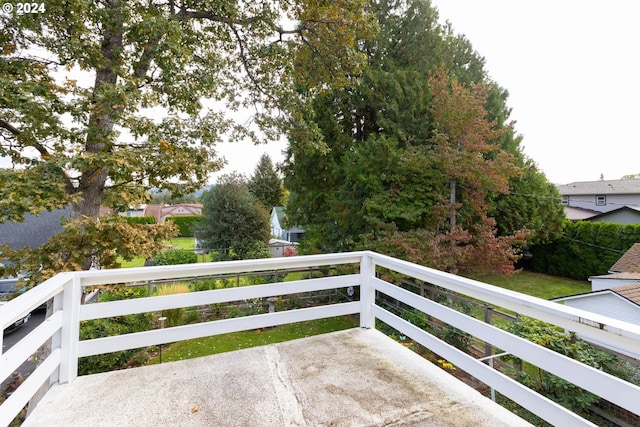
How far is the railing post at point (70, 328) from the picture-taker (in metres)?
2.03

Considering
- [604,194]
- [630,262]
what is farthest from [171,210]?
[604,194]

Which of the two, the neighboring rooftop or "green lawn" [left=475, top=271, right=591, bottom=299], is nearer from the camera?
the neighboring rooftop

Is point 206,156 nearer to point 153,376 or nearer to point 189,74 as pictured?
point 189,74

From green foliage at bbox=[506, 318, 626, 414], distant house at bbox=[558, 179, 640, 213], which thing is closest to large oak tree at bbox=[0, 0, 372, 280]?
green foliage at bbox=[506, 318, 626, 414]

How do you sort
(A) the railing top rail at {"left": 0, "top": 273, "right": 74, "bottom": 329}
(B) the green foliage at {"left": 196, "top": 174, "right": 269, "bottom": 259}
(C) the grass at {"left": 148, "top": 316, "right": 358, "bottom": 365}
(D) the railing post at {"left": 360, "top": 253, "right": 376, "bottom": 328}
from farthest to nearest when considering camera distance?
(B) the green foliage at {"left": 196, "top": 174, "right": 269, "bottom": 259} < (C) the grass at {"left": 148, "top": 316, "right": 358, "bottom": 365} < (D) the railing post at {"left": 360, "top": 253, "right": 376, "bottom": 328} < (A) the railing top rail at {"left": 0, "top": 273, "right": 74, "bottom": 329}

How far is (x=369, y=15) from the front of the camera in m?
5.55

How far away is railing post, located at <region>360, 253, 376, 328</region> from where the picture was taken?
304 centimetres

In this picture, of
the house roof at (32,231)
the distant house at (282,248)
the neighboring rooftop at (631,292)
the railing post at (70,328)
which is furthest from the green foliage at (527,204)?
the house roof at (32,231)

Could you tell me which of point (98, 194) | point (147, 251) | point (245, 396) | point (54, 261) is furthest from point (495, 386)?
point (98, 194)

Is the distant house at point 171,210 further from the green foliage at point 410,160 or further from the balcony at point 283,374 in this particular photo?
the balcony at point 283,374

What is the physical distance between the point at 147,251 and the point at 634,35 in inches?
420

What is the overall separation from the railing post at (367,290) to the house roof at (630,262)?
12.2 metres

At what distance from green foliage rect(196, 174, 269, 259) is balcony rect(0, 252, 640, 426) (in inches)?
471

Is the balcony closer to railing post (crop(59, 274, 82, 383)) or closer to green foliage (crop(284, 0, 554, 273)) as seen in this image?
railing post (crop(59, 274, 82, 383))
